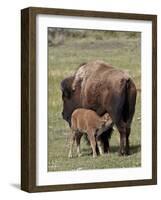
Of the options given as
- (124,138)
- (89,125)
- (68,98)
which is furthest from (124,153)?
(68,98)

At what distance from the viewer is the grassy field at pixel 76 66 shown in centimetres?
255

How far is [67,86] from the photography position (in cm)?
259

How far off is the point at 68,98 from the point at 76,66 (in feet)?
0.33

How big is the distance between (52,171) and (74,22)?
45 centimetres

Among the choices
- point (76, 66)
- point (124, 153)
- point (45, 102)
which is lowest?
point (124, 153)

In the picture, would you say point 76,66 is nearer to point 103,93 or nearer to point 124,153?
point 103,93

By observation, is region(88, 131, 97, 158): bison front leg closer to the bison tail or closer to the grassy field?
the grassy field

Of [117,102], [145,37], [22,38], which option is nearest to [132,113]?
[117,102]

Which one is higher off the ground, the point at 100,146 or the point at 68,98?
the point at 68,98

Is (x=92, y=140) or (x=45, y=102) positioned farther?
(x=92, y=140)

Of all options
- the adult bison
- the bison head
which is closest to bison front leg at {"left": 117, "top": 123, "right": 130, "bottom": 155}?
the adult bison

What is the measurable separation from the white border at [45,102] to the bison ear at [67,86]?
74 millimetres

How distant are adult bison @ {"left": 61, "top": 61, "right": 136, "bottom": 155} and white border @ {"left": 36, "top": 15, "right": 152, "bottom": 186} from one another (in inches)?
2.3

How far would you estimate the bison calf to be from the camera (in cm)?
261
